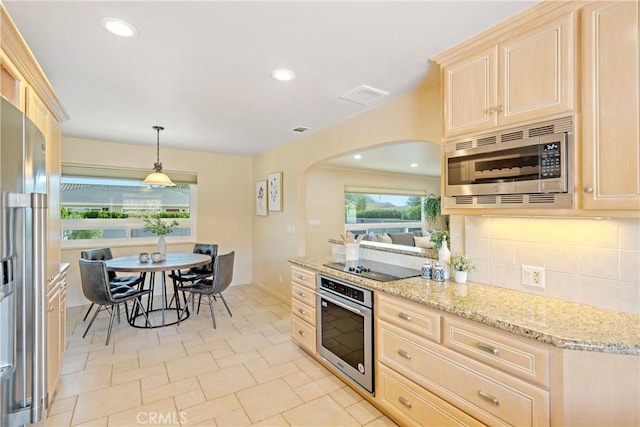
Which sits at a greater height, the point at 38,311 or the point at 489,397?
the point at 38,311

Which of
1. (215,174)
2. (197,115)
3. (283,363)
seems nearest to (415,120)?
(197,115)

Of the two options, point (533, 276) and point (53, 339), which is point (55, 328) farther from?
point (533, 276)

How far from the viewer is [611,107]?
1.33m

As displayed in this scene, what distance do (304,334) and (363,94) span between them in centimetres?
225

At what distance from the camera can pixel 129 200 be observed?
4832 mm

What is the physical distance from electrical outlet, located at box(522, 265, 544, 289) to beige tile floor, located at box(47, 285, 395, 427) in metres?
1.27

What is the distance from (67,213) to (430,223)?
7.47 meters

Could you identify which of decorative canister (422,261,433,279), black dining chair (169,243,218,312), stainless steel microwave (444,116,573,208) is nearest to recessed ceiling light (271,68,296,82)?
stainless steel microwave (444,116,573,208)

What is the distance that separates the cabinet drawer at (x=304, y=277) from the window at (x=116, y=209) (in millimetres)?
2984

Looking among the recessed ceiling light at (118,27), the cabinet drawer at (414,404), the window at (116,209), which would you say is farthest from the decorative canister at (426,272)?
the window at (116,209)

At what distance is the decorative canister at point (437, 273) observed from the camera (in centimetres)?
216

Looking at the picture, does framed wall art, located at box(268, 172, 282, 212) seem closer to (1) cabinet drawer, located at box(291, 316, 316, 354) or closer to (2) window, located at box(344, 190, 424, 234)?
(1) cabinet drawer, located at box(291, 316, 316, 354)

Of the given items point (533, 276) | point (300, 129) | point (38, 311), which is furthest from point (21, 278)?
point (300, 129)

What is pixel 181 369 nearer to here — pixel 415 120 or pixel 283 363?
pixel 283 363
